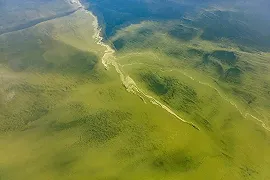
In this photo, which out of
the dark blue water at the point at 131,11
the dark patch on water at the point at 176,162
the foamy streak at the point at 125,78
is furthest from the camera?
the dark blue water at the point at 131,11

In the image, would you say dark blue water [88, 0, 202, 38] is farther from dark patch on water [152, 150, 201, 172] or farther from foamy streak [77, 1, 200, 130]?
dark patch on water [152, 150, 201, 172]

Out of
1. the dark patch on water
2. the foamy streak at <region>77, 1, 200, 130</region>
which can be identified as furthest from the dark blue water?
the dark patch on water

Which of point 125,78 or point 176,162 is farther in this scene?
point 125,78

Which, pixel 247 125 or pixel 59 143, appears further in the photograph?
pixel 247 125

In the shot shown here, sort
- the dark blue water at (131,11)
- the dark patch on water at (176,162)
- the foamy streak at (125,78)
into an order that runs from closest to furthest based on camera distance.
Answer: the dark patch on water at (176,162)
the foamy streak at (125,78)
the dark blue water at (131,11)

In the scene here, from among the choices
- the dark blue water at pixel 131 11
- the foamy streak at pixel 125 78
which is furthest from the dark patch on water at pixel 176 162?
the dark blue water at pixel 131 11

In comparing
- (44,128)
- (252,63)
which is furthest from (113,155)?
(252,63)

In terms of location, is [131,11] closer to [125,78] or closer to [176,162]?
[125,78]

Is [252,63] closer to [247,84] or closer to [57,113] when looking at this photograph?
[247,84]

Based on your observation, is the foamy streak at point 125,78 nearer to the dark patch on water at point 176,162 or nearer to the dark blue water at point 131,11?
the dark blue water at point 131,11

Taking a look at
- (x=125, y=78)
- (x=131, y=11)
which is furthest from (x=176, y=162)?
(x=131, y=11)

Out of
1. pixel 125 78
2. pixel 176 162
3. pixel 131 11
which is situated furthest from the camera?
pixel 131 11
